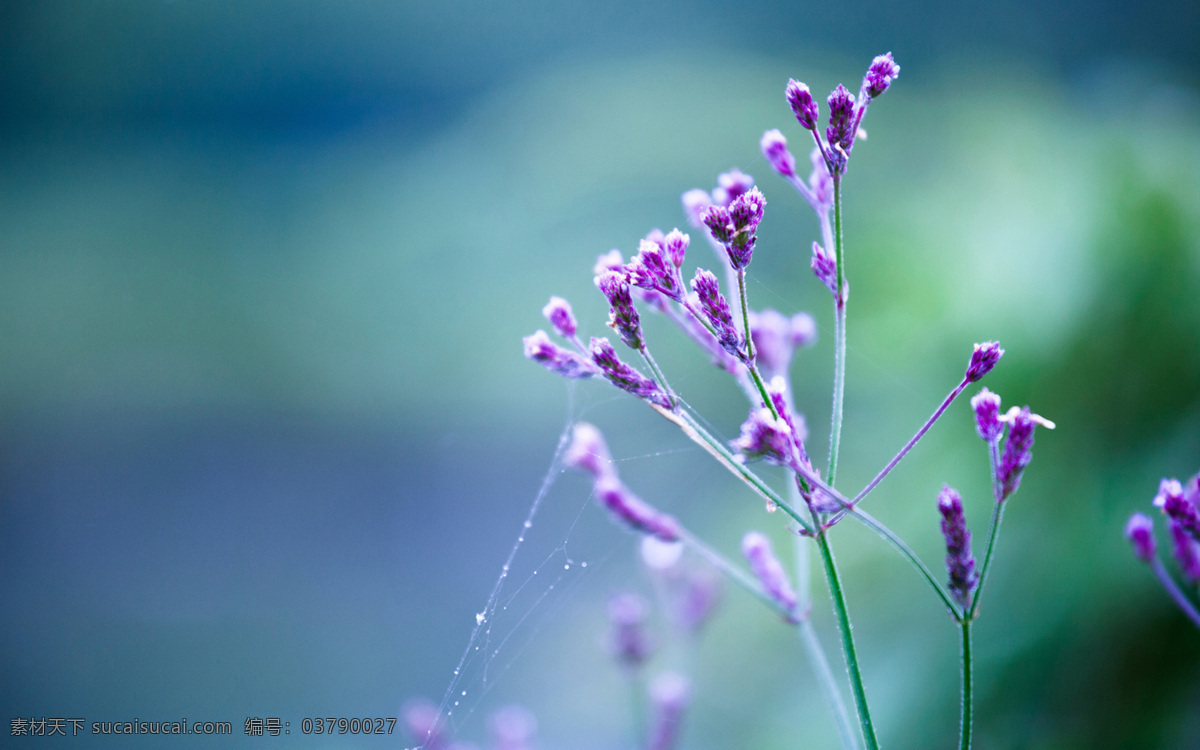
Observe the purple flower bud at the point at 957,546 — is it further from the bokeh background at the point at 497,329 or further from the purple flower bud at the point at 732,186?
the bokeh background at the point at 497,329

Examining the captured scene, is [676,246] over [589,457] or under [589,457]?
over

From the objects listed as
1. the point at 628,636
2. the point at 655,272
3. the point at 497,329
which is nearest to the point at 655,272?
the point at 655,272

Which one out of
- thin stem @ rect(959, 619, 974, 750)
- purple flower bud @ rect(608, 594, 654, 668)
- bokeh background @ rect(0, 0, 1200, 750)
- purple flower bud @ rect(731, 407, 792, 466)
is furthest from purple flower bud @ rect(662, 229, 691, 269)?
bokeh background @ rect(0, 0, 1200, 750)

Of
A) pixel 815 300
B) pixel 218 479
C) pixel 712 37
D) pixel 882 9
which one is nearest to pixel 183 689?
pixel 218 479

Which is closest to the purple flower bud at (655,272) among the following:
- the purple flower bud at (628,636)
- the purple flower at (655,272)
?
the purple flower at (655,272)

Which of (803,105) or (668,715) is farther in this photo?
(668,715)

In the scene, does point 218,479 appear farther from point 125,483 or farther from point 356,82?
point 356,82

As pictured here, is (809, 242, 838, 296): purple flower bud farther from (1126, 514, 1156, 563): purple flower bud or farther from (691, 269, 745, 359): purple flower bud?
(1126, 514, 1156, 563): purple flower bud

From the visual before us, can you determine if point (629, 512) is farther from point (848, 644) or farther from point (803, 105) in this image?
point (803, 105)
